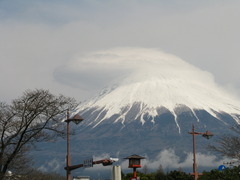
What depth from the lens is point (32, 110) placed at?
30.2 metres

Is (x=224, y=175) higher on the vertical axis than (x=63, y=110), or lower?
lower

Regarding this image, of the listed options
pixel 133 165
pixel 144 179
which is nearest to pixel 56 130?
pixel 133 165

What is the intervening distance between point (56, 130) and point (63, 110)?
1250mm

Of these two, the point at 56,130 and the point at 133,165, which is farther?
the point at 133,165

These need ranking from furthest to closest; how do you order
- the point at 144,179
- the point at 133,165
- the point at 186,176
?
1. the point at 144,179
2. the point at 186,176
3. the point at 133,165

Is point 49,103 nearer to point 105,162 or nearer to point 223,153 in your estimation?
point 105,162

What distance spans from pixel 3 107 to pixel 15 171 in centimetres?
481

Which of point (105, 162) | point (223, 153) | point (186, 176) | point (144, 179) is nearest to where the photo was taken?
point (105, 162)

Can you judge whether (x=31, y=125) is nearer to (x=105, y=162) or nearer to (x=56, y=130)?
(x=56, y=130)

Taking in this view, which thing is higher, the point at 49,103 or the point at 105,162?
the point at 49,103

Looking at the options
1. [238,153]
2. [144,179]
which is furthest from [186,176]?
[238,153]

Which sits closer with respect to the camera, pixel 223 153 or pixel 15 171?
pixel 15 171

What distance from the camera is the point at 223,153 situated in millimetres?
37875

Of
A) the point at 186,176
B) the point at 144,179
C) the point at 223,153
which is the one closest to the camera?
A: the point at 223,153
